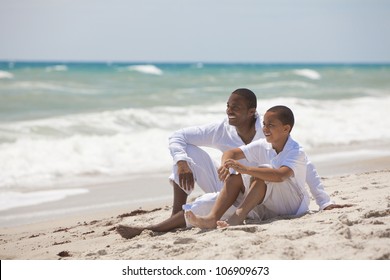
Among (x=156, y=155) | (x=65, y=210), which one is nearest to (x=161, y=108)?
(x=156, y=155)

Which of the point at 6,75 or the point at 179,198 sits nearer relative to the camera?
the point at 179,198

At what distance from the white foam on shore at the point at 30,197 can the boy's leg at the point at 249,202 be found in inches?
113

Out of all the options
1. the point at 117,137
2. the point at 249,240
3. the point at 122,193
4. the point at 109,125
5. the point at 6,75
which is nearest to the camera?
the point at 249,240

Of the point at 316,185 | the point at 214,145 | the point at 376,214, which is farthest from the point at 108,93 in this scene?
the point at 376,214

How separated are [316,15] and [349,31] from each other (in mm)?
491

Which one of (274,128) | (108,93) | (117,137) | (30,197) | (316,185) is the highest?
(274,128)

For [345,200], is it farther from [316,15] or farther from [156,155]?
Result: [156,155]

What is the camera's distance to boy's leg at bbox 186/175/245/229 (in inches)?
162

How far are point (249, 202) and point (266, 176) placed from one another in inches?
9.4

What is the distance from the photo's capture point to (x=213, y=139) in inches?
183

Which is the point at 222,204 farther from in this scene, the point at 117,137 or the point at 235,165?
the point at 117,137

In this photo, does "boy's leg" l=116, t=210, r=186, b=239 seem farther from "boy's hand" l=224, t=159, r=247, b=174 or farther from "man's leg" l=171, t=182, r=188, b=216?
"boy's hand" l=224, t=159, r=247, b=174
